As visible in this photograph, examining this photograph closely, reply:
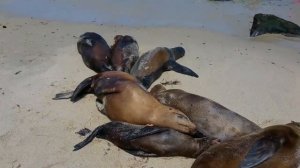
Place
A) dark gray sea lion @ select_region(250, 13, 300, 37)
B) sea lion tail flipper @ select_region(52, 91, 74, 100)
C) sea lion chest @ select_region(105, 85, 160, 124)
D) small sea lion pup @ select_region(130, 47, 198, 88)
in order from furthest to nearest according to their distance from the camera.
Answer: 1. dark gray sea lion @ select_region(250, 13, 300, 37)
2. small sea lion pup @ select_region(130, 47, 198, 88)
3. sea lion tail flipper @ select_region(52, 91, 74, 100)
4. sea lion chest @ select_region(105, 85, 160, 124)

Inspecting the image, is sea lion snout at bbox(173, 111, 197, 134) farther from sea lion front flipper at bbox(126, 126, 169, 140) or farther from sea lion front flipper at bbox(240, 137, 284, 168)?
sea lion front flipper at bbox(240, 137, 284, 168)

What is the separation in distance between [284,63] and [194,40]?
1.36 metres

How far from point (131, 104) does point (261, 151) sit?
4.54ft

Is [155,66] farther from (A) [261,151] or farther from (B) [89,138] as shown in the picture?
(A) [261,151]

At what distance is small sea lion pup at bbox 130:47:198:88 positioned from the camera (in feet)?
17.4

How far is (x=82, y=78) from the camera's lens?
17.8 feet

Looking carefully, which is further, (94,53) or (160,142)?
(94,53)

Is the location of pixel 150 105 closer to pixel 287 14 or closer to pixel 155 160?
pixel 155 160

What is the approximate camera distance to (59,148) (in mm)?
4125

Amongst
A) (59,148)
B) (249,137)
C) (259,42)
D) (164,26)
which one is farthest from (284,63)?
(59,148)

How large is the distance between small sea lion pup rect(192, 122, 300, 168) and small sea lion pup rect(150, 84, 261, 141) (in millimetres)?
574

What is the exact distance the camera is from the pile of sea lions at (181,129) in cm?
345

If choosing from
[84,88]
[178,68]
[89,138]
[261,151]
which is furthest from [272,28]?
[261,151]

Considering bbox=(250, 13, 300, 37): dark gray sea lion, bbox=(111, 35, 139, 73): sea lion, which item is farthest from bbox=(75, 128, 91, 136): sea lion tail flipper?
bbox=(250, 13, 300, 37): dark gray sea lion
